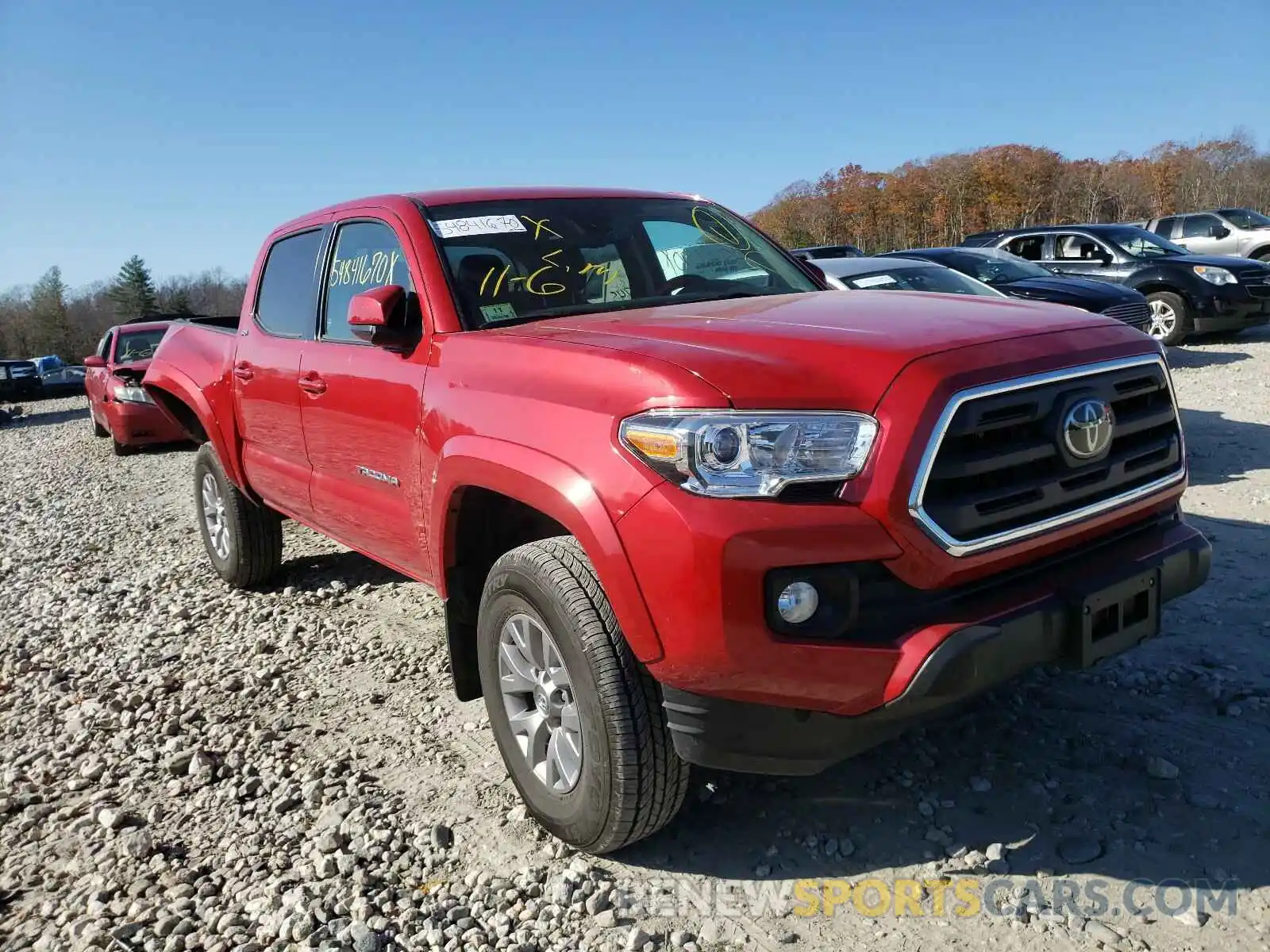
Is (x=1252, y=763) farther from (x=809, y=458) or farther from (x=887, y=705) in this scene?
(x=809, y=458)

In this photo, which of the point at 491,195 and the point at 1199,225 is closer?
the point at 491,195

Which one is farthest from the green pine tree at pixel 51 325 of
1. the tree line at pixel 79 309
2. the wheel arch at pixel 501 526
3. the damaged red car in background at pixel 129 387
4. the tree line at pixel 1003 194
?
the wheel arch at pixel 501 526

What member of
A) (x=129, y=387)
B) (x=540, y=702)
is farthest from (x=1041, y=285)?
(x=129, y=387)

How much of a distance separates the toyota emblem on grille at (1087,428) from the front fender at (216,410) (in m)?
4.15

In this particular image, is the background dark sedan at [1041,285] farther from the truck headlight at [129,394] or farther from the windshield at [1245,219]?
the windshield at [1245,219]

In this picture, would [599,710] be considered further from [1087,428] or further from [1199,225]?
[1199,225]

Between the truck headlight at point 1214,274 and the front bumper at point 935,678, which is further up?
the truck headlight at point 1214,274

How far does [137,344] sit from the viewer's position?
42.4 feet

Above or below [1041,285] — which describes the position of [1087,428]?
below

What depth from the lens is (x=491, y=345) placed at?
2893 mm

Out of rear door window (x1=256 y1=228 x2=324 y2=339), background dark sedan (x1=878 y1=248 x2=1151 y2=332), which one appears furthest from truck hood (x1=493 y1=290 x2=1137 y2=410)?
background dark sedan (x1=878 y1=248 x2=1151 y2=332)

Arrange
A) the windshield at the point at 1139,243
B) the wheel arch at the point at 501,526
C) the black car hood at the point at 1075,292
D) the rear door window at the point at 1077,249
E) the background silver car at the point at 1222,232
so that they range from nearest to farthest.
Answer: the wheel arch at the point at 501,526 → the black car hood at the point at 1075,292 → the windshield at the point at 1139,243 → the rear door window at the point at 1077,249 → the background silver car at the point at 1222,232

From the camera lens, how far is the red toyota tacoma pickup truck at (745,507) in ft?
7.11

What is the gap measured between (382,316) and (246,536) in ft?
9.02
